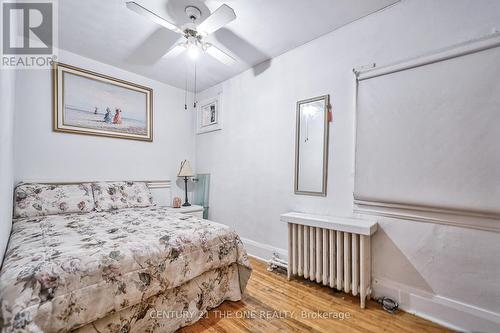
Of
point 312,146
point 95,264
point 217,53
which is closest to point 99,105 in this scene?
point 217,53

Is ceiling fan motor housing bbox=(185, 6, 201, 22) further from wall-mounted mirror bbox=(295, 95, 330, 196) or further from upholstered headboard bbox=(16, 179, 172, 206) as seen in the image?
upholstered headboard bbox=(16, 179, 172, 206)

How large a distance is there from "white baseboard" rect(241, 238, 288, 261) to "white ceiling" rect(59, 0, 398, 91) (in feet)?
7.62

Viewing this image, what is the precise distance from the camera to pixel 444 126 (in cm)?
159

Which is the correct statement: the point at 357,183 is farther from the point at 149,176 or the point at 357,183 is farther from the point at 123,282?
the point at 149,176

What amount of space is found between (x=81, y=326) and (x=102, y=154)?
235 cm

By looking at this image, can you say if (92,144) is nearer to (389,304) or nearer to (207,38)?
(207,38)

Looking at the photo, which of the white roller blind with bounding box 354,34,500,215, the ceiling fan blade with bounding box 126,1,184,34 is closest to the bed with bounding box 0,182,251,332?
the white roller blind with bounding box 354,34,500,215

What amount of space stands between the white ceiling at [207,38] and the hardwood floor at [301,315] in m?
2.56

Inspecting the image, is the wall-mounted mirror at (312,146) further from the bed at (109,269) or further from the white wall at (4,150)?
the white wall at (4,150)

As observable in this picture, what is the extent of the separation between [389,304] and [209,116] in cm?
330

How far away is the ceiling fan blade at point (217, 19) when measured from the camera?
5.22 feet

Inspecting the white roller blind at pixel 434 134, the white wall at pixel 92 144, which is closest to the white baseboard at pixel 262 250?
the white roller blind at pixel 434 134

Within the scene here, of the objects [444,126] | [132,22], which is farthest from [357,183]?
[132,22]

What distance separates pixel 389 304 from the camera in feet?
5.75
